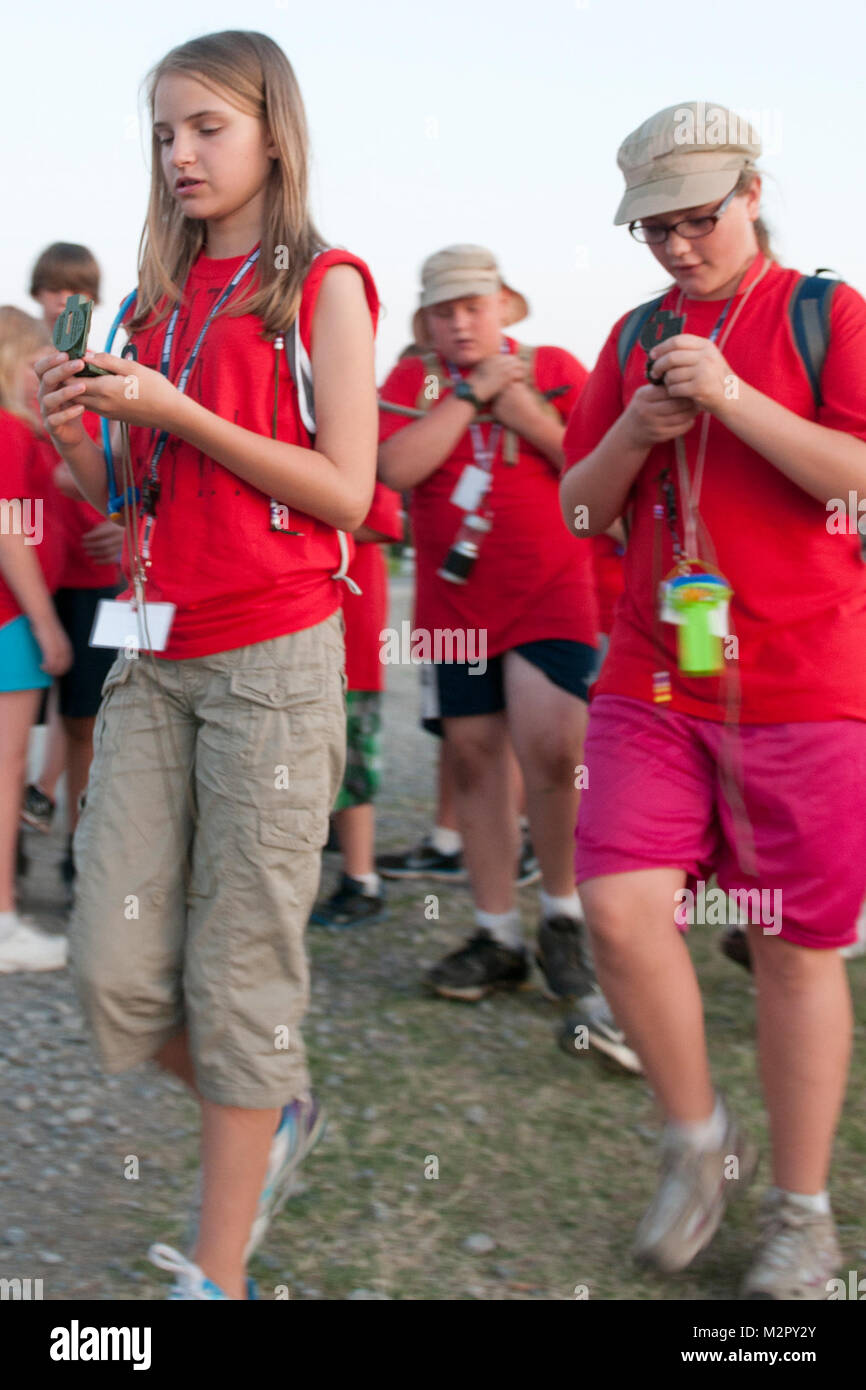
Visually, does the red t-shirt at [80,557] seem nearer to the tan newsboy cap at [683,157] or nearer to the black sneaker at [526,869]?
the black sneaker at [526,869]

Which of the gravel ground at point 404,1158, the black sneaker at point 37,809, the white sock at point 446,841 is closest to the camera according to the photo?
the gravel ground at point 404,1158

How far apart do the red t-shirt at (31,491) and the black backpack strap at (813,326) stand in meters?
2.45

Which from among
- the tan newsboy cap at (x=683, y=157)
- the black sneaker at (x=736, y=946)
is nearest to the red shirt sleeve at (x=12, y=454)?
the tan newsboy cap at (x=683, y=157)

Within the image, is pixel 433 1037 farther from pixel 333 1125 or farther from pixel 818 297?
pixel 818 297

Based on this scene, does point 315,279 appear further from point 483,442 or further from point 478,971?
point 478,971

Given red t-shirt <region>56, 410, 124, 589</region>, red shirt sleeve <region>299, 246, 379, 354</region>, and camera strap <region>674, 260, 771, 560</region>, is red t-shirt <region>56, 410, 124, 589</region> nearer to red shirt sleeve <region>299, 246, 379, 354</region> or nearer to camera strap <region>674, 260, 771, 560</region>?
red shirt sleeve <region>299, 246, 379, 354</region>

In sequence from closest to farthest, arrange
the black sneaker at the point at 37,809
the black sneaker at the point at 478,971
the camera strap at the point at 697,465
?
the camera strap at the point at 697,465 → the black sneaker at the point at 478,971 → the black sneaker at the point at 37,809

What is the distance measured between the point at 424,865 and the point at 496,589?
180 centimetres

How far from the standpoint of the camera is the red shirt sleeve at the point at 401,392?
13.3ft

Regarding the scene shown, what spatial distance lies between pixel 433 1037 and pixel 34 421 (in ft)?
6.85

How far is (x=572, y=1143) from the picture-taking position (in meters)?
3.20

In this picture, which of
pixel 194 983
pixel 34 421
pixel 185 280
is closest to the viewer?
pixel 194 983

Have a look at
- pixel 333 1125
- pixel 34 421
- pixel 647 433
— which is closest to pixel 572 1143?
pixel 333 1125

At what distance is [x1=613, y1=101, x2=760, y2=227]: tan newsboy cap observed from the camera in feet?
8.10
